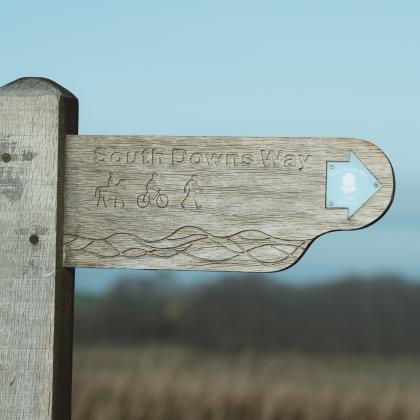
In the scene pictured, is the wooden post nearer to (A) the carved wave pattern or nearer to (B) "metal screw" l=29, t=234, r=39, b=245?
(B) "metal screw" l=29, t=234, r=39, b=245

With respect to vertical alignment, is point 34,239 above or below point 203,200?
below

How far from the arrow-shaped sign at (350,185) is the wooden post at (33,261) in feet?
2.84

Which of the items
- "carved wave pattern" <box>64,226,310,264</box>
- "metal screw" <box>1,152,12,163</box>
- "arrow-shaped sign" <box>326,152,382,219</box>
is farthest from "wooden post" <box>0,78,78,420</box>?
"arrow-shaped sign" <box>326,152,382,219</box>

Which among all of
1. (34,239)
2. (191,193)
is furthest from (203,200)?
(34,239)

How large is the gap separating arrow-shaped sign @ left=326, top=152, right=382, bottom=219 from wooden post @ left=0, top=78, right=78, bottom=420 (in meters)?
0.87

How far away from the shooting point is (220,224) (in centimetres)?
265

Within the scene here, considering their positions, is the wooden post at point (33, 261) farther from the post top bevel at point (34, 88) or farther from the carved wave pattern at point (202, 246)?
the carved wave pattern at point (202, 246)

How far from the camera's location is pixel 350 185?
2.60 meters

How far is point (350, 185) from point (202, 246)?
50 centimetres

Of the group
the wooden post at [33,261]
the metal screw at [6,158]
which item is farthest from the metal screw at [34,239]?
the metal screw at [6,158]

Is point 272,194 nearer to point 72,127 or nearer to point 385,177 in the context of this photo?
point 385,177

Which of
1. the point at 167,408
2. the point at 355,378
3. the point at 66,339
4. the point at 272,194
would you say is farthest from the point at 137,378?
the point at 272,194

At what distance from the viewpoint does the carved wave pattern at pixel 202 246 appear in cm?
262

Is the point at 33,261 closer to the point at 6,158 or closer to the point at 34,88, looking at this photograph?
the point at 6,158
